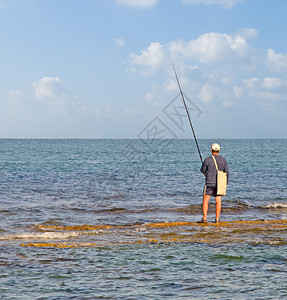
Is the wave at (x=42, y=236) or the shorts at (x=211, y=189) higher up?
the shorts at (x=211, y=189)

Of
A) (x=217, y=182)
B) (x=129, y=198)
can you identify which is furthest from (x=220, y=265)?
(x=129, y=198)

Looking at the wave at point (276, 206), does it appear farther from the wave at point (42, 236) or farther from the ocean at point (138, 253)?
the wave at point (42, 236)

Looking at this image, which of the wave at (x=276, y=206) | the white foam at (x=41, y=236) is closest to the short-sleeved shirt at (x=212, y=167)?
the white foam at (x=41, y=236)

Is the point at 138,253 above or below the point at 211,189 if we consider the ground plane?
below

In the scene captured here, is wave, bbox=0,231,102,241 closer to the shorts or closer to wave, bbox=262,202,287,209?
the shorts

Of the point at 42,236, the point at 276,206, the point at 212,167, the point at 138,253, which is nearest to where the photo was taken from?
the point at 138,253

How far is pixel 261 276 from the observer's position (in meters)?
6.21

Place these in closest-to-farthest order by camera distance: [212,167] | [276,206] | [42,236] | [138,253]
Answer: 1. [138,253]
2. [42,236]
3. [212,167]
4. [276,206]

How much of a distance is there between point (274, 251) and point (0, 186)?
16.4m

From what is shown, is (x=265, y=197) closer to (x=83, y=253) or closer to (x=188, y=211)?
(x=188, y=211)

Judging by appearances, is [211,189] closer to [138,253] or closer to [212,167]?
[212,167]

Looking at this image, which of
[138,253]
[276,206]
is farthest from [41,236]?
[276,206]

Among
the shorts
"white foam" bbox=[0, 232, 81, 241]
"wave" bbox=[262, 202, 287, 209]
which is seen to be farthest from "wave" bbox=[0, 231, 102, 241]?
"wave" bbox=[262, 202, 287, 209]

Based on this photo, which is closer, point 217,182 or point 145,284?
point 145,284
